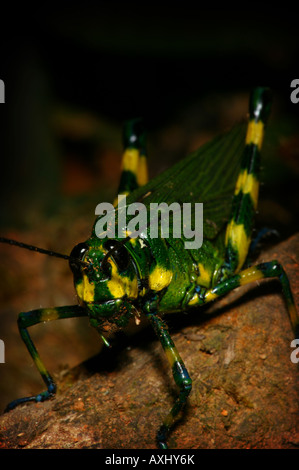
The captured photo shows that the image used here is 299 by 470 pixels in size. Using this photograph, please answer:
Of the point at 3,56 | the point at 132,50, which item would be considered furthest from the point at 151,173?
the point at 3,56

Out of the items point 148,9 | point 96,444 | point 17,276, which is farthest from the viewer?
point 148,9

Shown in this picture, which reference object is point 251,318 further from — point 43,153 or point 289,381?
point 43,153

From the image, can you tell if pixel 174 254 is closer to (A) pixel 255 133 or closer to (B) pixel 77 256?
(B) pixel 77 256

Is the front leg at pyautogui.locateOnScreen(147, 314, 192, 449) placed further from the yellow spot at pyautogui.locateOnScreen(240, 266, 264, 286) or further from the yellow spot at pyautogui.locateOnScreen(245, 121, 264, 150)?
the yellow spot at pyautogui.locateOnScreen(245, 121, 264, 150)

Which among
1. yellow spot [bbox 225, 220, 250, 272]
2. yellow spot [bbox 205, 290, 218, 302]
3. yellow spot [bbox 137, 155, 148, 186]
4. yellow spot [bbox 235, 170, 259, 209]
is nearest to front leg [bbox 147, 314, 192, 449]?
yellow spot [bbox 205, 290, 218, 302]

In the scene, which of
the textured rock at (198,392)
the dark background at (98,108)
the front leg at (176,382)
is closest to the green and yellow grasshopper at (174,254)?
the front leg at (176,382)
